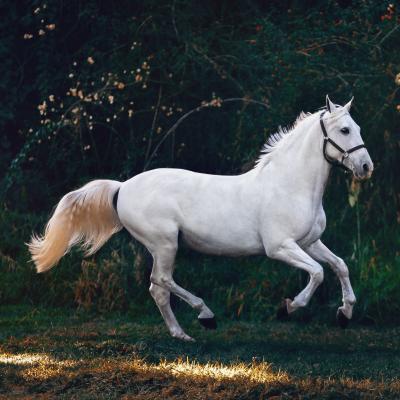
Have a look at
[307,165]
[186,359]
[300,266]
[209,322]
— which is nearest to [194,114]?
[307,165]

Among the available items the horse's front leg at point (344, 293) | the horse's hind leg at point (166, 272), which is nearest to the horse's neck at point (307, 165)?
the horse's front leg at point (344, 293)

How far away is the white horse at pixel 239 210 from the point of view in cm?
781

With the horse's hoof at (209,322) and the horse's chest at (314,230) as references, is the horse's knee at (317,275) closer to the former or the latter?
the horse's chest at (314,230)

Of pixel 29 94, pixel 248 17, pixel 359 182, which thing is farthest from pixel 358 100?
pixel 29 94

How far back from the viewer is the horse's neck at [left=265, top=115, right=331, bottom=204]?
795 cm

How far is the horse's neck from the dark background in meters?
1.73

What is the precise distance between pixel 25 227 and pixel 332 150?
507cm

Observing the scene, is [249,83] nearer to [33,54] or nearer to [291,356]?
[33,54]

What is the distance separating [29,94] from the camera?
1357 centimetres

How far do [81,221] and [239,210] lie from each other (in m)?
1.50

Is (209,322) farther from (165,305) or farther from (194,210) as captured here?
(194,210)

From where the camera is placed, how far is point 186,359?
7.39 meters

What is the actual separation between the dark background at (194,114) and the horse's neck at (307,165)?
1732 mm

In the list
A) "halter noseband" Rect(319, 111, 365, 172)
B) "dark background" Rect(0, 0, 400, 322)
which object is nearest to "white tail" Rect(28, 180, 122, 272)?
"dark background" Rect(0, 0, 400, 322)
